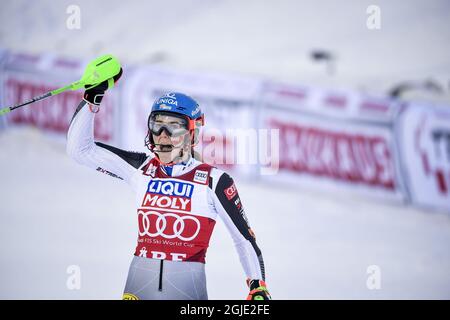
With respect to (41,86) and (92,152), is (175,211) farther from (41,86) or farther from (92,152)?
(41,86)

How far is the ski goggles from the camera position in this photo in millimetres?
4164

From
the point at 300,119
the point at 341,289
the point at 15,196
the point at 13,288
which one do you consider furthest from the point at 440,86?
the point at 13,288

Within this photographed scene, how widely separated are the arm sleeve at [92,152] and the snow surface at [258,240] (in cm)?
315

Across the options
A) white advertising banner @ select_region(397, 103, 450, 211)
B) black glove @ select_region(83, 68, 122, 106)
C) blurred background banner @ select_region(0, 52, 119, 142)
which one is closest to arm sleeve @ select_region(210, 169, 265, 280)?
black glove @ select_region(83, 68, 122, 106)

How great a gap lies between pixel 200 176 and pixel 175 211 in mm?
279

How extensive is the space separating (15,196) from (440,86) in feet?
28.9

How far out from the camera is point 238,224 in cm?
417

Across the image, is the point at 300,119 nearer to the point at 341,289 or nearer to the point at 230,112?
the point at 230,112

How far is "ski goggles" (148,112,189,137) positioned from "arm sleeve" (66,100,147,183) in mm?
339

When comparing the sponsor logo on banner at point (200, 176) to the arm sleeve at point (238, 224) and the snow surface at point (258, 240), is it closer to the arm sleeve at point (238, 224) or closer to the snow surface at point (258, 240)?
the arm sleeve at point (238, 224)

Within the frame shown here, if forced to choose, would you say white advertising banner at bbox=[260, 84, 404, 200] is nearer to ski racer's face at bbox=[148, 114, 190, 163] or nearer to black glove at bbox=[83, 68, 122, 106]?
ski racer's face at bbox=[148, 114, 190, 163]

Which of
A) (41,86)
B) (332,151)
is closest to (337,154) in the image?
(332,151)
